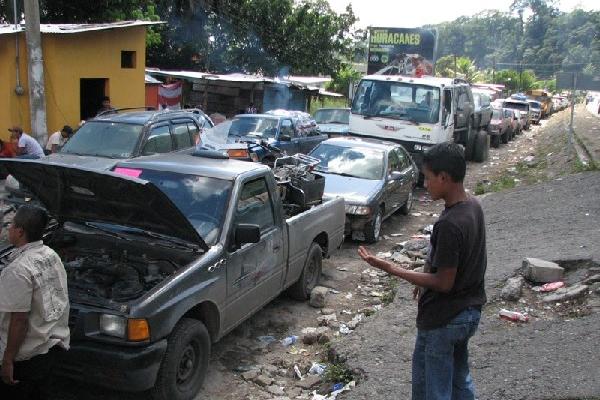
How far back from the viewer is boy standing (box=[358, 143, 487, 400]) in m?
3.12

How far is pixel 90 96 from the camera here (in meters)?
17.8

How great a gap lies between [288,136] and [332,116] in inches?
256

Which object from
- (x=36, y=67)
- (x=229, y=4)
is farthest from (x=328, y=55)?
(x=36, y=67)

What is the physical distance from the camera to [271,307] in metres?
6.75

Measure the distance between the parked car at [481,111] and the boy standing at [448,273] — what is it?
16.4 m

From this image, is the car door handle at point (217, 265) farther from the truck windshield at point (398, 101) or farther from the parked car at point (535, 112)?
the parked car at point (535, 112)

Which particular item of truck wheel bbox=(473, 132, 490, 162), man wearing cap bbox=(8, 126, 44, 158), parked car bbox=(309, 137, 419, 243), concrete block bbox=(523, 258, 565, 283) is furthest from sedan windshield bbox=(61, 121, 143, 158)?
truck wheel bbox=(473, 132, 490, 162)

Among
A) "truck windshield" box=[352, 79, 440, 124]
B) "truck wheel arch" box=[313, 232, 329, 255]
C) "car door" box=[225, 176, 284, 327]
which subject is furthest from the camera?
"truck windshield" box=[352, 79, 440, 124]

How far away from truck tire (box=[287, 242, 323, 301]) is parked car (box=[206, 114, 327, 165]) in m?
5.82

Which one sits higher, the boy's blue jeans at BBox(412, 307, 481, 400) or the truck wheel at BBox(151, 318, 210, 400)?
the boy's blue jeans at BBox(412, 307, 481, 400)

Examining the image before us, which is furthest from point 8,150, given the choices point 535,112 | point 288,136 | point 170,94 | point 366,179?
point 535,112

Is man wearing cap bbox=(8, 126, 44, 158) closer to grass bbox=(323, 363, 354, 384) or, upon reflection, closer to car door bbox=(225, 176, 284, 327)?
car door bbox=(225, 176, 284, 327)

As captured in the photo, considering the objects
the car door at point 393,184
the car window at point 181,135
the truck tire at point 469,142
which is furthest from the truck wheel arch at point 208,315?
the truck tire at point 469,142

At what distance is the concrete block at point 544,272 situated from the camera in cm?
667
